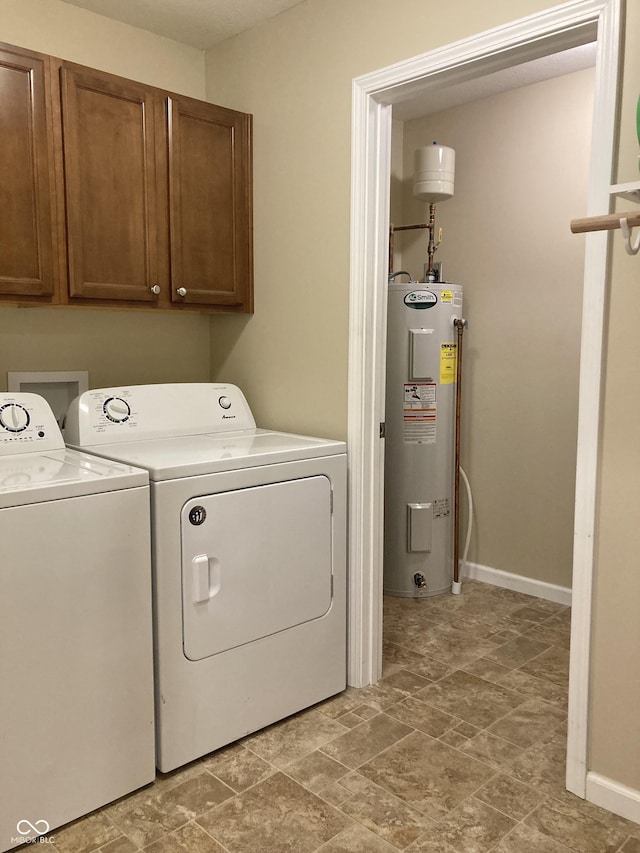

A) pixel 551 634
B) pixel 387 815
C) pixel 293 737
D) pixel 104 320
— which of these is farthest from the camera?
pixel 551 634

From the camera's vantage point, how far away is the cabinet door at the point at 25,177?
2174 mm

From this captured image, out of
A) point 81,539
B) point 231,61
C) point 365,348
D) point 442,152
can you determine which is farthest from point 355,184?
point 81,539

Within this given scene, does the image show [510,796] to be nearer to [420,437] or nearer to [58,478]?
[58,478]

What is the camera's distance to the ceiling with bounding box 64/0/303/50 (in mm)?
2543

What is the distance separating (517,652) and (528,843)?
1.16 m

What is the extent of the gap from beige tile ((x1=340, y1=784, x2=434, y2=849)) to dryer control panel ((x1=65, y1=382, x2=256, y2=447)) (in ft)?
4.62

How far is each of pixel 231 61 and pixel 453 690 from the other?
265cm

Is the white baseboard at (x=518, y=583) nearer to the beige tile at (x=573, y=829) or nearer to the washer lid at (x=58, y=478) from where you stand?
the beige tile at (x=573, y=829)

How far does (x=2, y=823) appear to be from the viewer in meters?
1.72

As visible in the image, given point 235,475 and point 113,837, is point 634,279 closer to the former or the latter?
point 235,475

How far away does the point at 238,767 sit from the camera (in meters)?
2.10

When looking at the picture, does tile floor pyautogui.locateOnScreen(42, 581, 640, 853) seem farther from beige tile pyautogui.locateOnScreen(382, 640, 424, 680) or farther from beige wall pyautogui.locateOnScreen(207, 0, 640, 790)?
beige wall pyautogui.locateOnScreen(207, 0, 640, 790)

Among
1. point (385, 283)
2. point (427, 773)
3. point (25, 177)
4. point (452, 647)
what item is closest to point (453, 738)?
point (427, 773)

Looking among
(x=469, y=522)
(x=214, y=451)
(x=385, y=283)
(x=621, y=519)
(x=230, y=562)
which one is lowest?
(x=469, y=522)
